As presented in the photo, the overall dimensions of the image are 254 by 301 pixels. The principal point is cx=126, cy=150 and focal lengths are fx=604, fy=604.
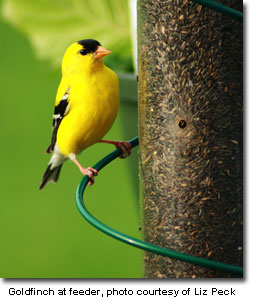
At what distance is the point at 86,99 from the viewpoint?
188cm

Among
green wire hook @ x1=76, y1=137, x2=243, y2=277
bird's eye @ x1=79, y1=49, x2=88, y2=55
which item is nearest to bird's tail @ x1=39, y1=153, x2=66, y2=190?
bird's eye @ x1=79, y1=49, x2=88, y2=55

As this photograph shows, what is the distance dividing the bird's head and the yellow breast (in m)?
0.03

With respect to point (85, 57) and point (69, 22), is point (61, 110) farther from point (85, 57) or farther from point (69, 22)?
point (69, 22)

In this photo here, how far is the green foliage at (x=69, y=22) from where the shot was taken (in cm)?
276

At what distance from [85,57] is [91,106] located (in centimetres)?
17

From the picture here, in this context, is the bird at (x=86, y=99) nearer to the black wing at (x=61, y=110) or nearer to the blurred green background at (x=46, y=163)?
the black wing at (x=61, y=110)

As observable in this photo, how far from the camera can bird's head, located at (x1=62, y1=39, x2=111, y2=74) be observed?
1.91 meters

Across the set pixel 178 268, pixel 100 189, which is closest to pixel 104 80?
pixel 178 268

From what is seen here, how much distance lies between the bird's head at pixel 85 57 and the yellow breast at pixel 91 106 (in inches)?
1.1

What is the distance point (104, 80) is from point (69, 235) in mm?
1507

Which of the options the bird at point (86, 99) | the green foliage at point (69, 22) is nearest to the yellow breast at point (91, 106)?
the bird at point (86, 99)

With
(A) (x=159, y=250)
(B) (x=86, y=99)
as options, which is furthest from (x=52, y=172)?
(A) (x=159, y=250)

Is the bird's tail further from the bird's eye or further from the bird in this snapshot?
the bird's eye
